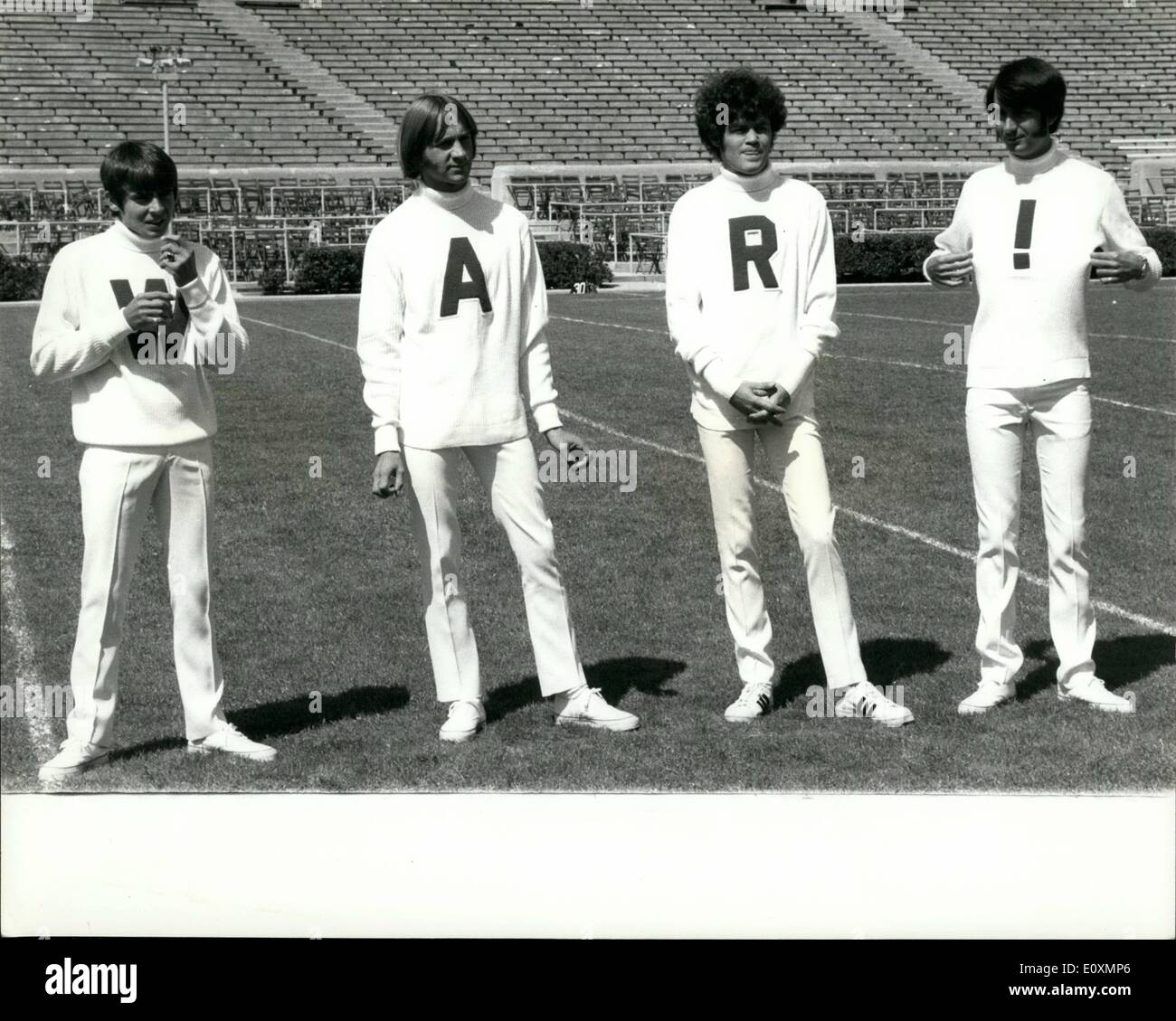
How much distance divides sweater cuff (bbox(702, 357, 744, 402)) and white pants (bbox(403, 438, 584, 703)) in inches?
23.4

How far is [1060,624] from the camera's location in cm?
527

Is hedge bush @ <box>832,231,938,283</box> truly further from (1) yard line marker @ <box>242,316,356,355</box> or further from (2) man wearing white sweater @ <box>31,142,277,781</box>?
(2) man wearing white sweater @ <box>31,142,277,781</box>

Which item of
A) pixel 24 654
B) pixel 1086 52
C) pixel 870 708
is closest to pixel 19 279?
pixel 1086 52

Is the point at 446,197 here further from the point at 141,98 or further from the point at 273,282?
the point at 141,98

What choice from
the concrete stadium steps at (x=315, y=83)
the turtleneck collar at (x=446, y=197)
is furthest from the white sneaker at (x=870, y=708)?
the concrete stadium steps at (x=315, y=83)

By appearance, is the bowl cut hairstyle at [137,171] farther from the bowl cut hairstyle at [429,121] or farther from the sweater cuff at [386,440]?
the sweater cuff at [386,440]

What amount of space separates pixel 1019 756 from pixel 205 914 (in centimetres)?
239

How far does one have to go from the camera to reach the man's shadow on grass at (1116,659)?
5.59 m

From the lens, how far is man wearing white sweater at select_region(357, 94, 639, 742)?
15.8 feet

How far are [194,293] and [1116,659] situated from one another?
3.50m

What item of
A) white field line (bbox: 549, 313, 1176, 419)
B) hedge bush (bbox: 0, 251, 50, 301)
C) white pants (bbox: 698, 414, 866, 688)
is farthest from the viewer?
hedge bush (bbox: 0, 251, 50, 301)

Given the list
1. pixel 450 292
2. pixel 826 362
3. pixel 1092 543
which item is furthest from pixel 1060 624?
pixel 826 362

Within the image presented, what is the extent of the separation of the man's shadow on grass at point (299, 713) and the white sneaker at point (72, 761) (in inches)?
5.0

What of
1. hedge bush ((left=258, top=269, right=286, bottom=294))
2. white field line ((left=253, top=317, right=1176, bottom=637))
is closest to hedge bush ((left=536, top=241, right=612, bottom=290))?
hedge bush ((left=258, top=269, right=286, bottom=294))
